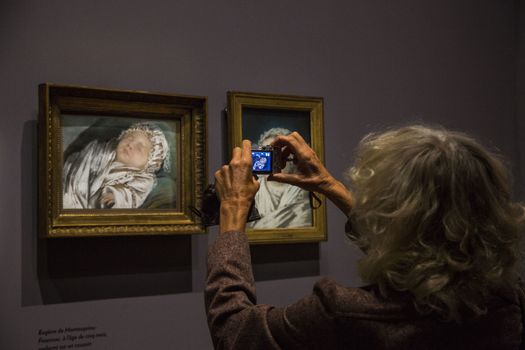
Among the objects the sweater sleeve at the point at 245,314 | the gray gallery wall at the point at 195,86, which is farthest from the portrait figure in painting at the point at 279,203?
the sweater sleeve at the point at 245,314

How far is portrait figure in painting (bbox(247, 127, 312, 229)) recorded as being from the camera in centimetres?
223

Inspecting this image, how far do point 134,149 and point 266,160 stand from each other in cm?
49

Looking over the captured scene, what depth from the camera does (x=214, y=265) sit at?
1355mm

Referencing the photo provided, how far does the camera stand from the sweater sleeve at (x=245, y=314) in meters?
1.20

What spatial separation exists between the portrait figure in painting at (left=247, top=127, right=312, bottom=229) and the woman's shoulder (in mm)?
1026

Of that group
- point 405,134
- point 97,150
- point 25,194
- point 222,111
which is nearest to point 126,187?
point 97,150

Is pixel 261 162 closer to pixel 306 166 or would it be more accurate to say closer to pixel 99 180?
pixel 306 166

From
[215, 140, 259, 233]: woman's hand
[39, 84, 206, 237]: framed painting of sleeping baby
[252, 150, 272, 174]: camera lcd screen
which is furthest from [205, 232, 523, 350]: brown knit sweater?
[39, 84, 206, 237]: framed painting of sleeping baby

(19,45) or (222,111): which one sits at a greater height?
(19,45)

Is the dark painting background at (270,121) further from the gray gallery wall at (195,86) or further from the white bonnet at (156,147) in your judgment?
the white bonnet at (156,147)

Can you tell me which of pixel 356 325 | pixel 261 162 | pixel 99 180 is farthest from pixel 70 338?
pixel 356 325

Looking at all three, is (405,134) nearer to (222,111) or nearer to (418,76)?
(222,111)

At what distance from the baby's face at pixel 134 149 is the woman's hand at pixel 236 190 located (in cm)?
58

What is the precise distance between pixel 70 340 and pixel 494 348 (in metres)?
1.24
